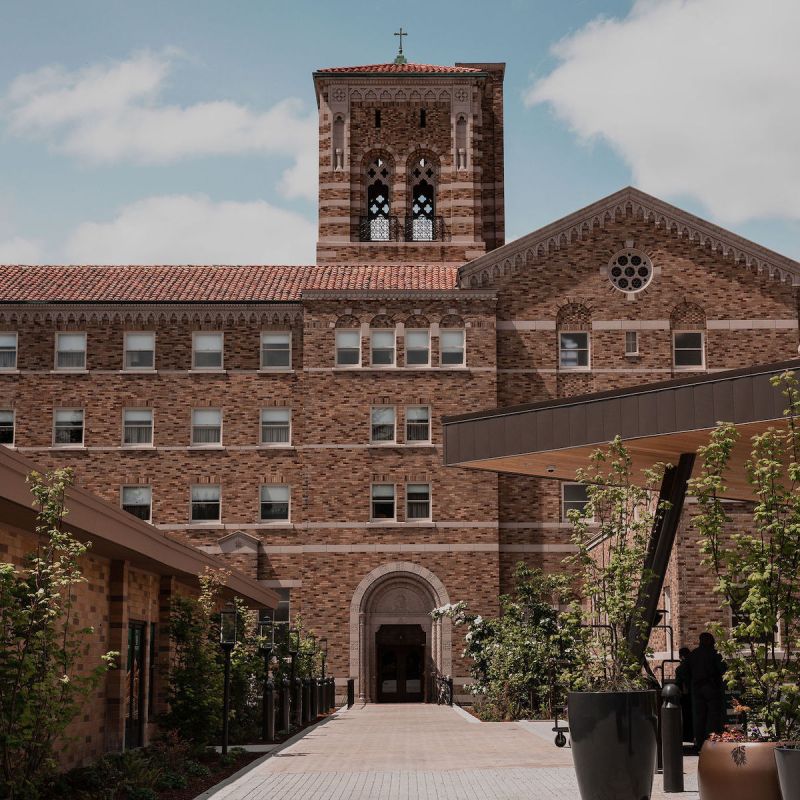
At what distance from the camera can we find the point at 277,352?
47719 mm

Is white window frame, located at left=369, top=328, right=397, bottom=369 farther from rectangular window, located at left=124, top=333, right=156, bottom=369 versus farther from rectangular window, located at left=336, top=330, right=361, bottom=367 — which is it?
rectangular window, located at left=124, top=333, right=156, bottom=369

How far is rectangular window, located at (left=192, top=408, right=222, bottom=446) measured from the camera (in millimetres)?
47125

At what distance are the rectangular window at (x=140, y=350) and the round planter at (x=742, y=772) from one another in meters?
38.0

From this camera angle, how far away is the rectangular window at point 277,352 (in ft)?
156

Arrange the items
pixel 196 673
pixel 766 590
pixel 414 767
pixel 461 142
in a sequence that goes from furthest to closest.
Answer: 1. pixel 461 142
2. pixel 196 673
3. pixel 414 767
4. pixel 766 590

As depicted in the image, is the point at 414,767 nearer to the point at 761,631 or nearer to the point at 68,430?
the point at 761,631

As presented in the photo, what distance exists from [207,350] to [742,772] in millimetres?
37952

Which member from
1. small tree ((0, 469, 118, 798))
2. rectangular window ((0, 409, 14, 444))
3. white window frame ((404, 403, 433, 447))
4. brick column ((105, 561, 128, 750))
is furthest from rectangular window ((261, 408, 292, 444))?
small tree ((0, 469, 118, 798))

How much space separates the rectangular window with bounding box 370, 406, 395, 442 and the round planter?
35051mm

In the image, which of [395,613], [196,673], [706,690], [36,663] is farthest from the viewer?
[395,613]

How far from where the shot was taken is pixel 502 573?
150 ft

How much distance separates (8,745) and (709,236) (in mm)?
39467

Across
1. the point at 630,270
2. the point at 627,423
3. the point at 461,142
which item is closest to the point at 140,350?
the point at 461,142

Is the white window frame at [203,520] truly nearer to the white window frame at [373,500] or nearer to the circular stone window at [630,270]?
the white window frame at [373,500]
